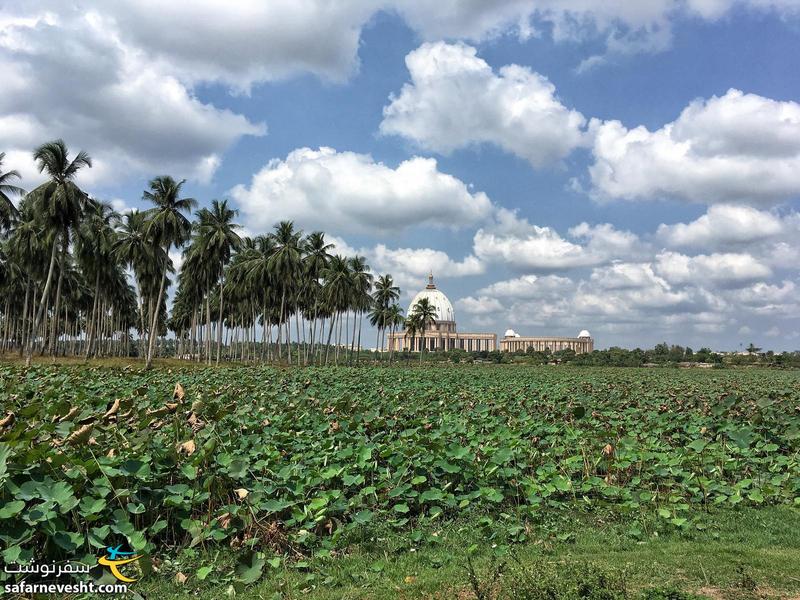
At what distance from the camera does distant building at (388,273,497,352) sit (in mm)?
166375

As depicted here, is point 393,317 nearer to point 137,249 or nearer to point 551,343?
point 137,249

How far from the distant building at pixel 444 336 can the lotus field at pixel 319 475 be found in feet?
503

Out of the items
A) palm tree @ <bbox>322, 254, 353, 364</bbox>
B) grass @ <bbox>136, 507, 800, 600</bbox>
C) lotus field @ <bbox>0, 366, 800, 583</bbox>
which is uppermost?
palm tree @ <bbox>322, 254, 353, 364</bbox>

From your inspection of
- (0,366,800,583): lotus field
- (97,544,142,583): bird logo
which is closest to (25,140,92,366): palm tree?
(0,366,800,583): lotus field

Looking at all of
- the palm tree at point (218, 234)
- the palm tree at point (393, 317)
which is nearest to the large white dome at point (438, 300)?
the palm tree at point (393, 317)

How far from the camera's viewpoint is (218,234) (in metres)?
52.2

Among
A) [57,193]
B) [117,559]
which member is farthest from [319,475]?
[57,193]

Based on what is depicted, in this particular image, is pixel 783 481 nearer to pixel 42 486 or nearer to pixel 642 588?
pixel 642 588

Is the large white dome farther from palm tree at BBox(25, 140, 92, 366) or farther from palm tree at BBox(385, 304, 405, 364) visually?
palm tree at BBox(25, 140, 92, 366)

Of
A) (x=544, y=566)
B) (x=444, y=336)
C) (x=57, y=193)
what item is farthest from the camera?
(x=444, y=336)

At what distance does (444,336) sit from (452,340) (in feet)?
13.4

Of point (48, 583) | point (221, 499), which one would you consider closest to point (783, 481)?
point (221, 499)

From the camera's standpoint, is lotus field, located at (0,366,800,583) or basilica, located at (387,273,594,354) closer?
lotus field, located at (0,366,800,583)

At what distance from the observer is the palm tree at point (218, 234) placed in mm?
52438
